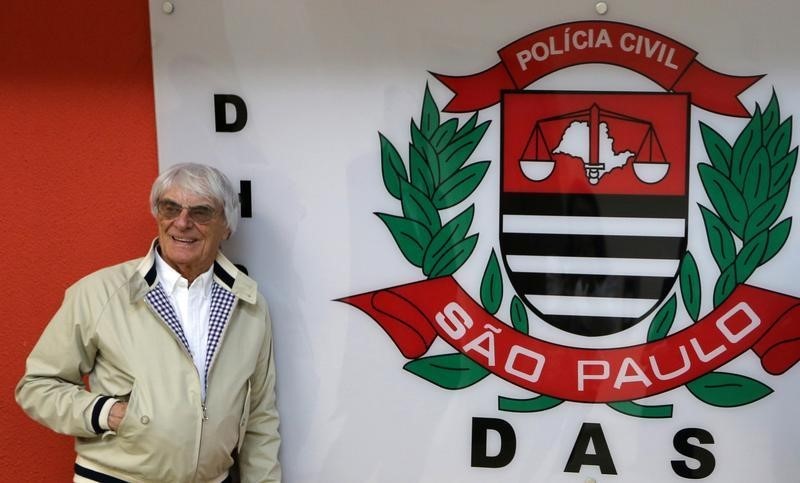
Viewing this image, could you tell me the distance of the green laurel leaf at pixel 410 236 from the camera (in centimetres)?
231

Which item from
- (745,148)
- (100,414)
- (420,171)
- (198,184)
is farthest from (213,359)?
(745,148)

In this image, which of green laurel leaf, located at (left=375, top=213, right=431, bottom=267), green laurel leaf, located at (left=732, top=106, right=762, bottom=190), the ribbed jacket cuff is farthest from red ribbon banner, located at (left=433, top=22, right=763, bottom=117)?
the ribbed jacket cuff

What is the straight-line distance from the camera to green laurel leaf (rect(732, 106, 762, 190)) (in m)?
2.19

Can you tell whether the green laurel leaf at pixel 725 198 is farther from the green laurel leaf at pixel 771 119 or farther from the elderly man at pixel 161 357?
the elderly man at pixel 161 357

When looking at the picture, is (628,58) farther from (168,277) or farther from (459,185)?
(168,277)

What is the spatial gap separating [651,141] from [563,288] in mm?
495

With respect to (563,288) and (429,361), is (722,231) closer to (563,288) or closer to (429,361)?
(563,288)

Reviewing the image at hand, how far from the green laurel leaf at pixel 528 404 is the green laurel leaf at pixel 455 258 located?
1.37 feet

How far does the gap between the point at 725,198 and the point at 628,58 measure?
492mm

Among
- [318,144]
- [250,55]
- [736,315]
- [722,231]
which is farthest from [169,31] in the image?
[736,315]

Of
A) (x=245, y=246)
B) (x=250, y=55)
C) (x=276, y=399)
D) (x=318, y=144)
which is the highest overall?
(x=250, y=55)

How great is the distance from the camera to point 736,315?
224 centimetres

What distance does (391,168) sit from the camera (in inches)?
90.5

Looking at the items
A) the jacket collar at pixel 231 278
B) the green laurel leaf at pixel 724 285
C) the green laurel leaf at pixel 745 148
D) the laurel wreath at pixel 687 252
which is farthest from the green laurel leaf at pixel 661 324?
the jacket collar at pixel 231 278
